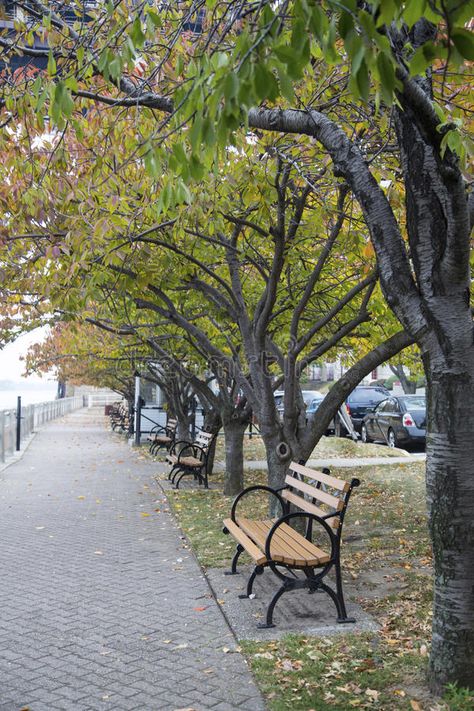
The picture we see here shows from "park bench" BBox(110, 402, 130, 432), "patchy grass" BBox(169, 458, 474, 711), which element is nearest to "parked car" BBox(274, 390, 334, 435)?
"park bench" BBox(110, 402, 130, 432)

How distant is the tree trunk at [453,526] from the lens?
4.01m

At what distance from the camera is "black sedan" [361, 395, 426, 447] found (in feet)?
64.4

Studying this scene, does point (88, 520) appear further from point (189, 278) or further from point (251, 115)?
point (251, 115)

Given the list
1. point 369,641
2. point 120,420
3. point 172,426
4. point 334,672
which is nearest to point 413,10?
point 334,672

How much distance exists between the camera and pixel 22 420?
81.7 feet

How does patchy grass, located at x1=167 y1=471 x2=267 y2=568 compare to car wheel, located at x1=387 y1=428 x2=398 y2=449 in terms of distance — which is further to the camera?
car wheel, located at x1=387 y1=428 x2=398 y2=449

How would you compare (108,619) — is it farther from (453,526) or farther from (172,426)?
(172,426)

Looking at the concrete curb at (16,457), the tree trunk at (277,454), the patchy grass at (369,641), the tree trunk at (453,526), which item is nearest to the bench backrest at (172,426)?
the concrete curb at (16,457)

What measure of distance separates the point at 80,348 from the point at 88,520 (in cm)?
835

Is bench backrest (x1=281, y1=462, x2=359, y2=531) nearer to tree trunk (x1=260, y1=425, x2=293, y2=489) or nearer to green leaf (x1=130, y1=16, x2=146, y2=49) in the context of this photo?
tree trunk (x1=260, y1=425, x2=293, y2=489)

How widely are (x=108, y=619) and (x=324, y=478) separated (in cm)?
221

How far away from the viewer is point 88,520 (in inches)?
401

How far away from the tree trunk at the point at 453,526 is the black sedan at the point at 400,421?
52.0ft

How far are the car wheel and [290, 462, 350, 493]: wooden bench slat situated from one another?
13557 mm
